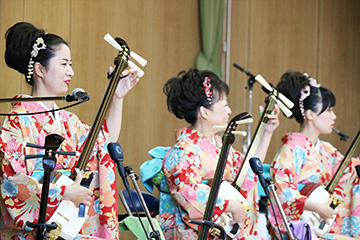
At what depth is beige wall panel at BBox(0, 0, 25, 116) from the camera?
4.32m

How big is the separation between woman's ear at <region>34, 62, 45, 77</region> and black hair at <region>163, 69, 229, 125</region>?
3.06 ft

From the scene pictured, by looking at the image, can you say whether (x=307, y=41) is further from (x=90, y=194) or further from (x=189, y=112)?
(x=90, y=194)

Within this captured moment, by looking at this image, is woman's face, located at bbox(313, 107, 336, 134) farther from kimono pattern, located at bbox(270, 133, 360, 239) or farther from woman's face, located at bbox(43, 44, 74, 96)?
woman's face, located at bbox(43, 44, 74, 96)

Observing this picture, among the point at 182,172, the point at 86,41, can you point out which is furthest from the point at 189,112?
the point at 86,41

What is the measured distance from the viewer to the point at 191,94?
3768 mm

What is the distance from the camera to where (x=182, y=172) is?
11.2 feet

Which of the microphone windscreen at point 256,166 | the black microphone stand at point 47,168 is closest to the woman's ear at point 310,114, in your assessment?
the microphone windscreen at point 256,166

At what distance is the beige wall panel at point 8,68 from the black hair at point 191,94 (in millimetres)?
1200

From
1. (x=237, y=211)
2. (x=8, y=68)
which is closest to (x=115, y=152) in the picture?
(x=237, y=211)

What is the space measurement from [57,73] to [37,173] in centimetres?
50

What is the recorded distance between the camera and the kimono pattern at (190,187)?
3.38m

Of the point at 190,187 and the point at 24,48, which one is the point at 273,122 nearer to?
the point at 190,187

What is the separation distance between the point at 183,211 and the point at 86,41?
6.61 feet

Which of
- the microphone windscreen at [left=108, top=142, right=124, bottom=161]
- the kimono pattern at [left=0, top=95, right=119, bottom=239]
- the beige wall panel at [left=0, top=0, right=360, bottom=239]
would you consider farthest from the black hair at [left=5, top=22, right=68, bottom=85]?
the beige wall panel at [left=0, top=0, right=360, bottom=239]
